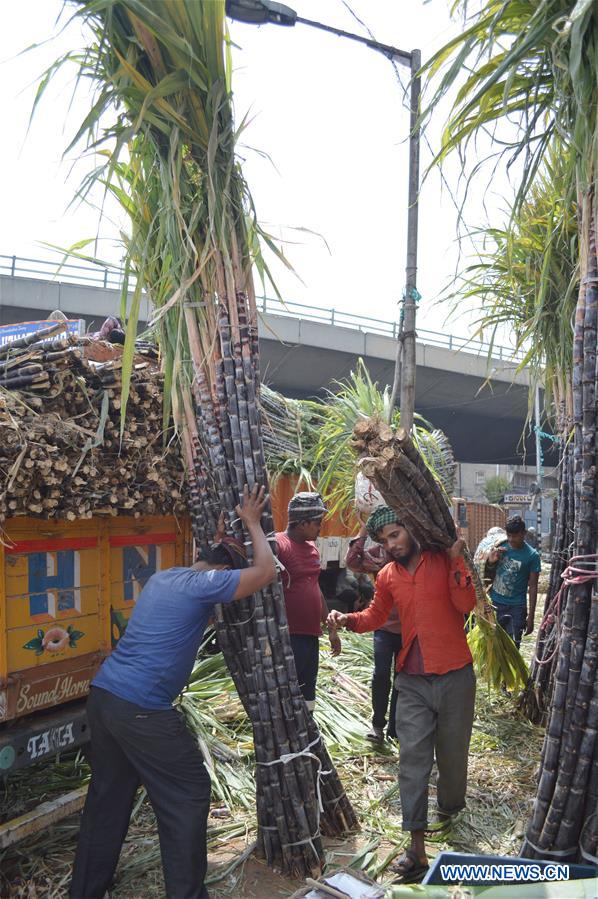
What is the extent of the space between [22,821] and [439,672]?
7.06ft

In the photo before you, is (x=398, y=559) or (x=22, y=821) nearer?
(x=22, y=821)

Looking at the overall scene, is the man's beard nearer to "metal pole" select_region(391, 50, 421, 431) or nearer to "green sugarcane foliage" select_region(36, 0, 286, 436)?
"green sugarcane foliage" select_region(36, 0, 286, 436)

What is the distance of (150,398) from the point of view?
184 inches

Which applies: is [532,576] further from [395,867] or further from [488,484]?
[488,484]

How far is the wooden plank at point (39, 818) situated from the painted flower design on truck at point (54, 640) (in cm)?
75

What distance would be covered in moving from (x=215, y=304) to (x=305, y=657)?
2.35 m

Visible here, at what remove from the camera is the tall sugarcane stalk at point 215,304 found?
3545 millimetres

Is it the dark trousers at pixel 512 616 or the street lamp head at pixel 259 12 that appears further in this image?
the dark trousers at pixel 512 616

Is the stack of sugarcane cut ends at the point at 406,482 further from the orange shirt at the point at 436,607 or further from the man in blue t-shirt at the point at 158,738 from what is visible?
the man in blue t-shirt at the point at 158,738

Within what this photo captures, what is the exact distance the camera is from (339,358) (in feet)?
73.5

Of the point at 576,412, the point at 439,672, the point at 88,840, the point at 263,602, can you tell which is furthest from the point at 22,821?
the point at 576,412

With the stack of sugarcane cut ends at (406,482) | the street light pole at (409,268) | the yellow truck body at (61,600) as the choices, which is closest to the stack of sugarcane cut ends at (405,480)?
the stack of sugarcane cut ends at (406,482)

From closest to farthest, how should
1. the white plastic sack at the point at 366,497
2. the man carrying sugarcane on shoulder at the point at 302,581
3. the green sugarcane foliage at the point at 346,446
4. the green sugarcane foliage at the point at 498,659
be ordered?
the man carrying sugarcane on shoulder at the point at 302,581 < the green sugarcane foliage at the point at 498,659 < the white plastic sack at the point at 366,497 < the green sugarcane foliage at the point at 346,446

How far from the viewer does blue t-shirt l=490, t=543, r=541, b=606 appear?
23.3 feet
